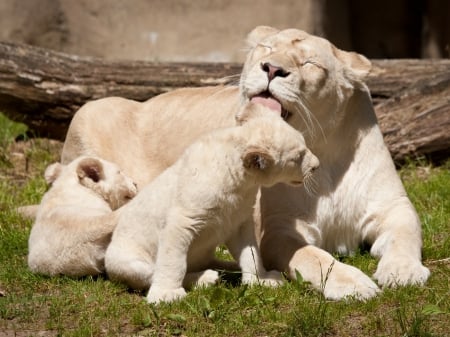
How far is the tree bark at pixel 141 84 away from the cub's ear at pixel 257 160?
3018 mm

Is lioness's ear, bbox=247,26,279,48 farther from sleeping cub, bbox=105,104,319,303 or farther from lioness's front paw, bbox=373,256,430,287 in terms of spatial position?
lioness's front paw, bbox=373,256,430,287

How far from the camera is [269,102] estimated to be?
5027 millimetres

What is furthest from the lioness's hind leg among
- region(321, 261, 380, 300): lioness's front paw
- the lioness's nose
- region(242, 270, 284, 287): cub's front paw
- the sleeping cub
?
the lioness's nose

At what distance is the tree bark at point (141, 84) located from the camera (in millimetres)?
7488

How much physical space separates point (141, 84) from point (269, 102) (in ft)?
9.92

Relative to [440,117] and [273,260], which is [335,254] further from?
[440,117]

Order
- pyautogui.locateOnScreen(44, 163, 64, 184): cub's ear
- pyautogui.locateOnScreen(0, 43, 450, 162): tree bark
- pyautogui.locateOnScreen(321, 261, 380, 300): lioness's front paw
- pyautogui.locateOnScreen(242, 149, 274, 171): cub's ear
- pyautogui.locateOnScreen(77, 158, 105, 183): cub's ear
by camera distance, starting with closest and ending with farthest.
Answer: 1. pyautogui.locateOnScreen(242, 149, 274, 171): cub's ear
2. pyautogui.locateOnScreen(321, 261, 380, 300): lioness's front paw
3. pyautogui.locateOnScreen(77, 158, 105, 183): cub's ear
4. pyautogui.locateOnScreen(44, 163, 64, 184): cub's ear
5. pyautogui.locateOnScreen(0, 43, 450, 162): tree bark

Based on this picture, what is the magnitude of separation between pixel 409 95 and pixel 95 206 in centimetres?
290

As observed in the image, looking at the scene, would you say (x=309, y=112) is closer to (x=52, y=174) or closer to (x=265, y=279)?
(x=265, y=279)

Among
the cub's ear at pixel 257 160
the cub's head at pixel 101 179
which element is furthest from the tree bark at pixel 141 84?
the cub's ear at pixel 257 160

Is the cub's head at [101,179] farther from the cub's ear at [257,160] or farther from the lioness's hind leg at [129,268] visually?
the cub's ear at [257,160]

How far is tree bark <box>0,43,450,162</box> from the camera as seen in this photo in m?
7.49

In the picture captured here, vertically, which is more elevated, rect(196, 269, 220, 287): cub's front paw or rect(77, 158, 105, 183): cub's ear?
rect(77, 158, 105, 183): cub's ear

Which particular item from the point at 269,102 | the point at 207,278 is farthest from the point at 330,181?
the point at 207,278
